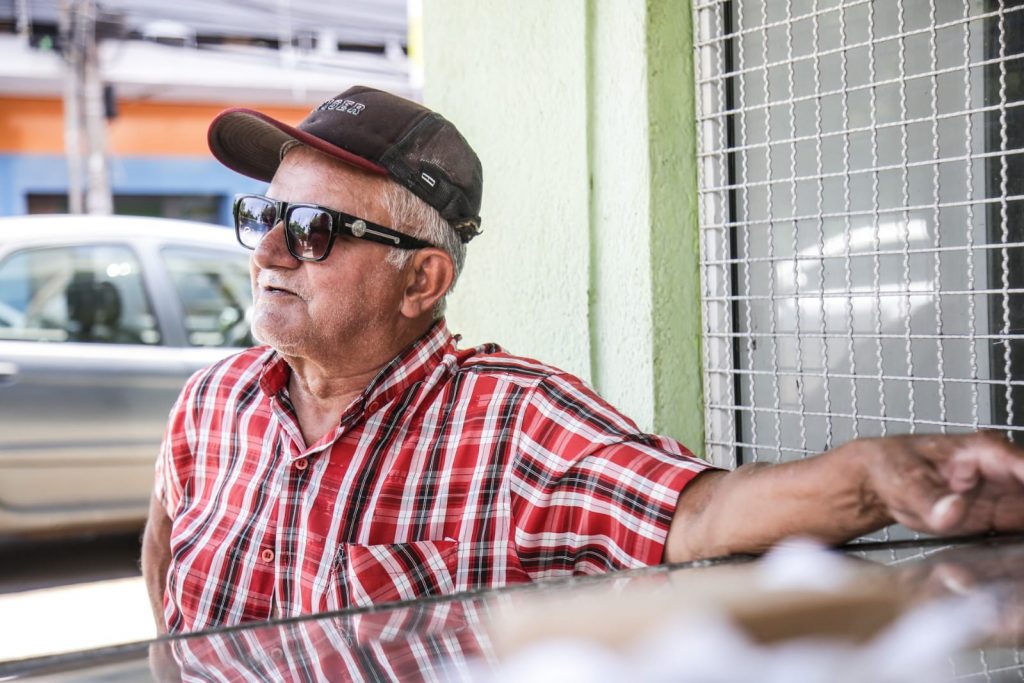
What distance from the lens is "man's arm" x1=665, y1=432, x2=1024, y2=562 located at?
1097mm

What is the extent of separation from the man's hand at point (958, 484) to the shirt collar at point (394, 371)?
102 cm

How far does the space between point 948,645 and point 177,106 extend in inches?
522

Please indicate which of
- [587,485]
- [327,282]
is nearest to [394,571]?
[587,485]

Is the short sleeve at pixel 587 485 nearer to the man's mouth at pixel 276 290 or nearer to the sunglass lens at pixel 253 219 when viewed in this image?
the man's mouth at pixel 276 290

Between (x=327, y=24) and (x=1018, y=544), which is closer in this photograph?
(x=1018, y=544)

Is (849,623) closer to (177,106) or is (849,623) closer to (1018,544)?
(1018,544)

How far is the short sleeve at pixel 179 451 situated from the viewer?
2.17m

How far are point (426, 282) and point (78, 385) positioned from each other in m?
3.16

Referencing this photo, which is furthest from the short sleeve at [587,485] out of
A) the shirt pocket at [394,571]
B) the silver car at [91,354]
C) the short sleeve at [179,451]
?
the silver car at [91,354]

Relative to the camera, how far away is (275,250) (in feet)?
6.73

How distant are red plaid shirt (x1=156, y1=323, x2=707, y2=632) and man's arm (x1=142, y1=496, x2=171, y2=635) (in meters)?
0.30

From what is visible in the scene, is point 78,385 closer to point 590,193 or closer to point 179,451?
point 179,451

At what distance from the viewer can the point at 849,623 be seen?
812mm

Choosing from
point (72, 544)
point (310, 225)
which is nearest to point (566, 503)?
point (310, 225)
